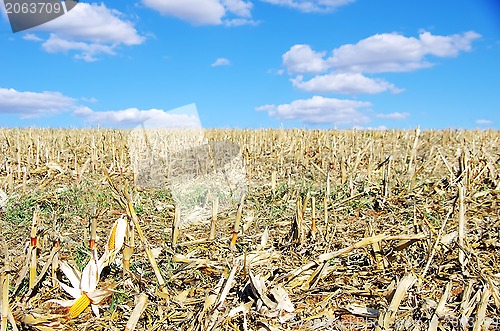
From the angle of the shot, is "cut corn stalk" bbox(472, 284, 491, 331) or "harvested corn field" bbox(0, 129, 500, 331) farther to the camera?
"harvested corn field" bbox(0, 129, 500, 331)

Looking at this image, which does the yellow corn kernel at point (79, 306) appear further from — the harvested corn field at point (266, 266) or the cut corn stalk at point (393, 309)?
the cut corn stalk at point (393, 309)

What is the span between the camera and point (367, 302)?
9.26ft

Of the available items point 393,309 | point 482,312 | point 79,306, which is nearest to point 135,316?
point 79,306

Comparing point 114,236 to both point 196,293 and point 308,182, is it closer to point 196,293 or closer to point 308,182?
point 196,293

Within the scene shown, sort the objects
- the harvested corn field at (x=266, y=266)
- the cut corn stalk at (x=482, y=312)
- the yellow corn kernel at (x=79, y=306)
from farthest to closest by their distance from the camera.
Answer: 1. the yellow corn kernel at (x=79, y=306)
2. the harvested corn field at (x=266, y=266)
3. the cut corn stalk at (x=482, y=312)

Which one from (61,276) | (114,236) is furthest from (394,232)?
(61,276)

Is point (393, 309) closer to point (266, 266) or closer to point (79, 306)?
point (266, 266)

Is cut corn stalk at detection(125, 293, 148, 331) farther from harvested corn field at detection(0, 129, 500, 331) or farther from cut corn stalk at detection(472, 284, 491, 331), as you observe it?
cut corn stalk at detection(472, 284, 491, 331)

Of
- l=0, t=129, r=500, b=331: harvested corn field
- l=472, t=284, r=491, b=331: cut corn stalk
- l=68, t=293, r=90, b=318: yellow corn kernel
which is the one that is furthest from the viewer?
l=68, t=293, r=90, b=318: yellow corn kernel

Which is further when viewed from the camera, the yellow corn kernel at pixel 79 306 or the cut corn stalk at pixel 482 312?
the yellow corn kernel at pixel 79 306

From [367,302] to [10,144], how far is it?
29.9ft

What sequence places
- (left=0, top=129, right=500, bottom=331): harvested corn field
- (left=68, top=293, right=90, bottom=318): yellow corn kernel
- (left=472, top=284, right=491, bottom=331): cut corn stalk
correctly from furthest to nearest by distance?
(left=68, top=293, right=90, bottom=318): yellow corn kernel → (left=0, top=129, right=500, bottom=331): harvested corn field → (left=472, top=284, right=491, bottom=331): cut corn stalk

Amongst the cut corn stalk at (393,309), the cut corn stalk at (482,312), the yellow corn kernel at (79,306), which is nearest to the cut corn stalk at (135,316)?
the yellow corn kernel at (79,306)

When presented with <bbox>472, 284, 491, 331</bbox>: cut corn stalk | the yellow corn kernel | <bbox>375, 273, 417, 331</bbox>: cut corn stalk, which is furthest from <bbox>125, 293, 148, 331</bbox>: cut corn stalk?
<bbox>472, 284, 491, 331</bbox>: cut corn stalk
